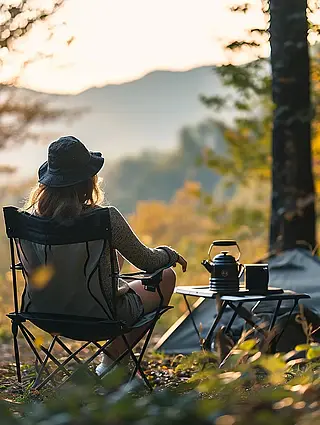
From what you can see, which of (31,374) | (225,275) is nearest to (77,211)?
(225,275)

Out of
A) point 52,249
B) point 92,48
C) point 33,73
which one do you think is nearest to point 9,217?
point 52,249

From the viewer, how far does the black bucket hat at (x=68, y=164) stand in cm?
352

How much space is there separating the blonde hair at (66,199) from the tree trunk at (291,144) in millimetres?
2719

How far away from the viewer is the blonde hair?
3.49 metres

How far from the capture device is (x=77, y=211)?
11.5 ft

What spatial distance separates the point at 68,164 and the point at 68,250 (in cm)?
33

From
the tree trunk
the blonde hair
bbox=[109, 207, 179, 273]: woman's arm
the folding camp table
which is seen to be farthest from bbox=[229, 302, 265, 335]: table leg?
the tree trunk

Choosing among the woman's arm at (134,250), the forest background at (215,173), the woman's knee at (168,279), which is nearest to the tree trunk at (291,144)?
the forest background at (215,173)

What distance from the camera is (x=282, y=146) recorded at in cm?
637

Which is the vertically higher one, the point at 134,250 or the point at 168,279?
the point at 134,250

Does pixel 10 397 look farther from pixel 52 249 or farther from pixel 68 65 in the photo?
pixel 68 65

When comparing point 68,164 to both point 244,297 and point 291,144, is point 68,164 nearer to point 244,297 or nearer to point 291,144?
point 244,297

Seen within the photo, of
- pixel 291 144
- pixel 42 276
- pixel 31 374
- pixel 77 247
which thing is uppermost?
pixel 291 144

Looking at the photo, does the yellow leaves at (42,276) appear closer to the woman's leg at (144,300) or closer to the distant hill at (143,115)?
the woman's leg at (144,300)
